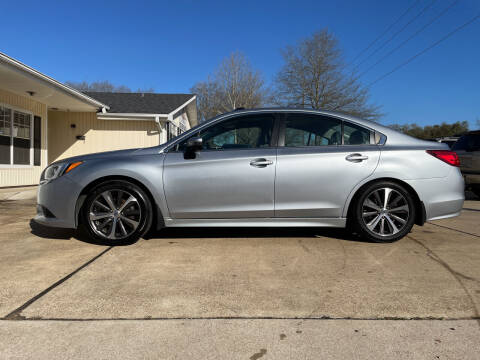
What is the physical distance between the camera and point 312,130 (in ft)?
12.7

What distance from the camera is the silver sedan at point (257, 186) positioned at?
143 inches

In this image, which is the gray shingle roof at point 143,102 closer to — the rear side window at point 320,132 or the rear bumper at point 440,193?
the rear side window at point 320,132

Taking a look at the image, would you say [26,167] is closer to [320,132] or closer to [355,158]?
[320,132]

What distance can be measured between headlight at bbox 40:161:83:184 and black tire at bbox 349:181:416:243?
311cm

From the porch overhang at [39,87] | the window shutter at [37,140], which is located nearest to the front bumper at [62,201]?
the porch overhang at [39,87]

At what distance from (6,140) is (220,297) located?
10.9 metres

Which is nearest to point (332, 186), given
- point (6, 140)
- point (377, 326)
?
point (377, 326)

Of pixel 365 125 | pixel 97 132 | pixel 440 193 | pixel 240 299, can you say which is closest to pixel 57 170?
pixel 240 299

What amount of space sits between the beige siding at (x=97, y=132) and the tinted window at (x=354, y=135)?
1193cm

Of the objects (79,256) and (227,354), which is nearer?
(227,354)

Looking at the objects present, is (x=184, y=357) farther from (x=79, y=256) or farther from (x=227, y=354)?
(x=79, y=256)

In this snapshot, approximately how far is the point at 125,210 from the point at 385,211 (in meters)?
2.87

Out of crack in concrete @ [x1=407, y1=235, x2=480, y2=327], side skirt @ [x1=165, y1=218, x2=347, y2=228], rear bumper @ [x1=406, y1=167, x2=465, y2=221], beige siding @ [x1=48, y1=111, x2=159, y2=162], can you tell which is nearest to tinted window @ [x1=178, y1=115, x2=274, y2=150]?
side skirt @ [x1=165, y1=218, x2=347, y2=228]

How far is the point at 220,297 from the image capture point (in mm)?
2377
